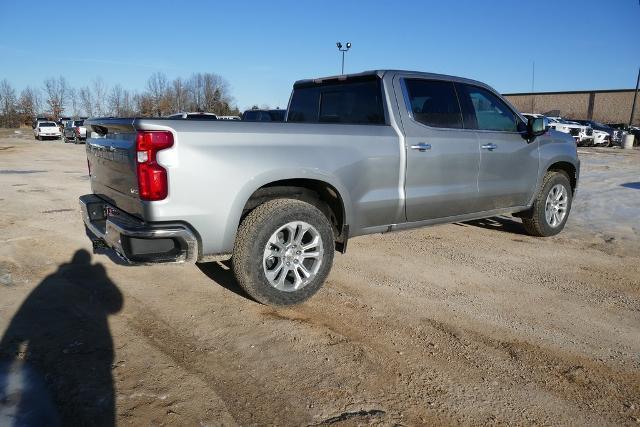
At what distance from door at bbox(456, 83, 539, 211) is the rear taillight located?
10.6 feet

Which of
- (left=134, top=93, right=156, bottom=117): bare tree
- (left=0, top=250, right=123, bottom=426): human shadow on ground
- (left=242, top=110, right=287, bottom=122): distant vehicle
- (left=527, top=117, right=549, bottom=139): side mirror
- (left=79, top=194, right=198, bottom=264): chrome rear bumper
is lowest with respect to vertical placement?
(left=0, top=250, right=123, bottom=426): human shadow on ground

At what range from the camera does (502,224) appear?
23.7ft

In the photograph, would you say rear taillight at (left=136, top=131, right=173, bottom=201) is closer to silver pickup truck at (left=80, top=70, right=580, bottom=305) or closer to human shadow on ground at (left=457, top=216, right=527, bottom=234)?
silver pickup truck at (left=80, top=70, right=580, bottom=305)

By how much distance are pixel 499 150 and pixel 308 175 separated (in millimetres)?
2538

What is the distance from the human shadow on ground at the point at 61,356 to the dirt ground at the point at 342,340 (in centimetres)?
1

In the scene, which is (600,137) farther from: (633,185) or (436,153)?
(436,153)

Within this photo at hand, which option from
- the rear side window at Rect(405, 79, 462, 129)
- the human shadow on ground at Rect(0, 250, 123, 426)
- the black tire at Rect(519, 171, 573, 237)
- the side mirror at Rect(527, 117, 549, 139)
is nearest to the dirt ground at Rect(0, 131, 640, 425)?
the human shadow on ground at Rect(0, 250, 123, 426)

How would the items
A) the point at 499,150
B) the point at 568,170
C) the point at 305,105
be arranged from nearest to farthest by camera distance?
1. the point at 499,150
2. the point at 305,105
3. the point at 568,170

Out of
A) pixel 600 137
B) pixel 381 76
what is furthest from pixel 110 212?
pixel 600 137

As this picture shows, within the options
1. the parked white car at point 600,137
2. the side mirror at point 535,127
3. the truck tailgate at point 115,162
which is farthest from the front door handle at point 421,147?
the parked white car at point 600,137

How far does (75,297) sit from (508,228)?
554 cm

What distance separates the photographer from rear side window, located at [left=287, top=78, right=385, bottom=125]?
182 inches

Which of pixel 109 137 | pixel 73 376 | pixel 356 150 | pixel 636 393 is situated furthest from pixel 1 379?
pixel 636 393

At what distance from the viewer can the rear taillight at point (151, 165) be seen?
3197mm
